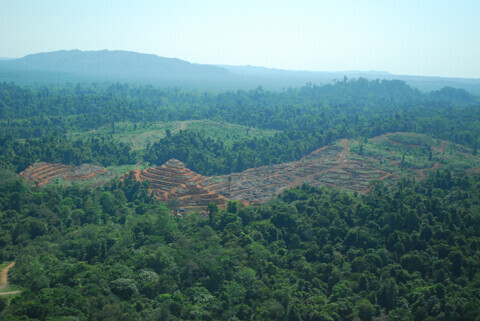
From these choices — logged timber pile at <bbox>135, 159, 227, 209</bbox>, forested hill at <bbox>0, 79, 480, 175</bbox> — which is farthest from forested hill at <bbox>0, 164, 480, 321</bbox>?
forested hill at <bbox>0, 79, 480, 175</bbox>

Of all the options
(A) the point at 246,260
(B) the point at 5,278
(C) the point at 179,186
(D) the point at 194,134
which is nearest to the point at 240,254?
(A) the point at 246,260

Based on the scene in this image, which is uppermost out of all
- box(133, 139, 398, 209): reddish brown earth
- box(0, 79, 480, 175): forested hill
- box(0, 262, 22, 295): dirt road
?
box(0, 79, 480, 175): forested hill

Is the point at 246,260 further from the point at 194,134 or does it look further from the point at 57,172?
the point at 194,134

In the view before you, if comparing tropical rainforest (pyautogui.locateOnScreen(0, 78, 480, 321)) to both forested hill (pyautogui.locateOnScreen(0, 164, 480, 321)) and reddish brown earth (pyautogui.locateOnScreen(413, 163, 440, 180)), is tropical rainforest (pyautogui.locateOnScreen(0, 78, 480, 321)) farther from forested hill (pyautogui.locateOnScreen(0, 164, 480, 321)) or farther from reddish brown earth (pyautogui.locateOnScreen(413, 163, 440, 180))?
reddish brown earth (pyautogui.locateOnScreen(413, 163, 440, 180))

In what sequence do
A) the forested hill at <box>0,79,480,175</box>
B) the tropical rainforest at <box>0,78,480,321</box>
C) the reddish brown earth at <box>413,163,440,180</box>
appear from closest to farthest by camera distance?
the tropical rainforest at <box>0,78,480,321</box> → the reddish brown earth at <box>413,163,440,180</box> → the forested hill at <box>0,79,480,175</box>

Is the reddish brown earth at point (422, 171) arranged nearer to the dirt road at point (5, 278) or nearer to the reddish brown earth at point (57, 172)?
the reddish brown earth at point (57, 172)

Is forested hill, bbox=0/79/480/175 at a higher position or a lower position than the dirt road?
higher

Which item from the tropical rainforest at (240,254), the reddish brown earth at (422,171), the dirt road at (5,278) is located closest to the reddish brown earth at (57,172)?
the tropical rainforest at (240,254)

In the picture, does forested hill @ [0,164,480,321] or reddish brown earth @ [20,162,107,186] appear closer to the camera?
forested hill @ [0,164,480,321]
